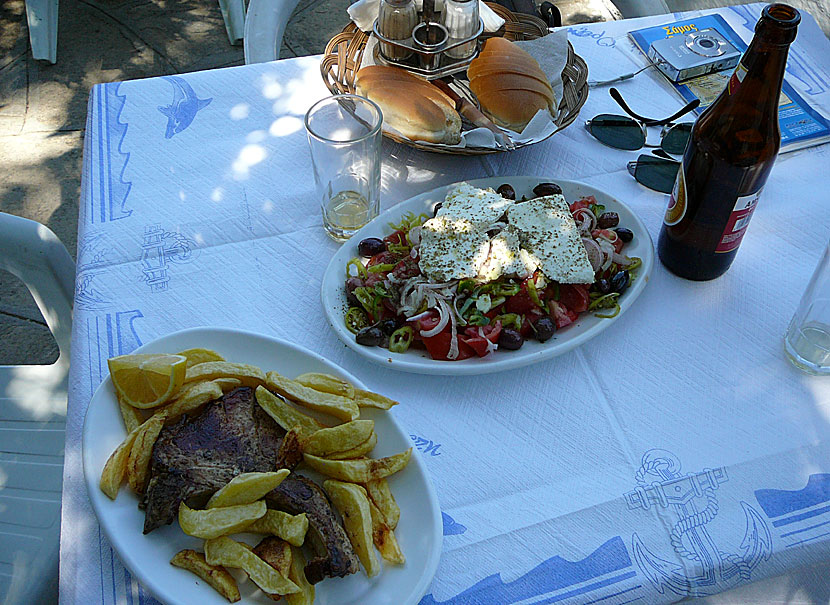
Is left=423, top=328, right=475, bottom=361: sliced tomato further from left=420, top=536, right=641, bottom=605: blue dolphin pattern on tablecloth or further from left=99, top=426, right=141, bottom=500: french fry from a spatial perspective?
left=99, top=426, right=141, bottom=500: french fry

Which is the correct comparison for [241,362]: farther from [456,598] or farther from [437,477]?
[456,598]

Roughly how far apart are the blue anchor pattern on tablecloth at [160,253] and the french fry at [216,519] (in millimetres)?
583

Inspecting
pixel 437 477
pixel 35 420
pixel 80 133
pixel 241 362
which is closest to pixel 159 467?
pixel 241 362

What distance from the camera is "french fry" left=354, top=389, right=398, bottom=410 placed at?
1011mm

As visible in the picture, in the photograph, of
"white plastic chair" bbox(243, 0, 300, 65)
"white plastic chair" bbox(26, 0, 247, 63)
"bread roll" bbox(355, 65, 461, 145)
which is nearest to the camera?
"bread roll" bbox(355, 65, 461, 145)

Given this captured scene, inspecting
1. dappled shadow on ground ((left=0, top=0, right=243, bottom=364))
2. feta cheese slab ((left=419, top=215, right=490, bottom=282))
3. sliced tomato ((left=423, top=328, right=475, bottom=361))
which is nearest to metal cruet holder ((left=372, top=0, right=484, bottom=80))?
feta cheese slab ((left=419, top=215, right=490, bottom=282))

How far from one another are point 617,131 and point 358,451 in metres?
1.08

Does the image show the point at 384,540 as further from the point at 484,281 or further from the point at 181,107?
the point at 181,107

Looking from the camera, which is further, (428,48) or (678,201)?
(428,48)

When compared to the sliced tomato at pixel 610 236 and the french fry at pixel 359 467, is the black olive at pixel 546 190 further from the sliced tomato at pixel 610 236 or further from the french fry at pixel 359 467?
the french fry at pixel 359 467

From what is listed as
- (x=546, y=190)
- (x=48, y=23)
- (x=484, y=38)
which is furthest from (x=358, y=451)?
(x=48, y=23)

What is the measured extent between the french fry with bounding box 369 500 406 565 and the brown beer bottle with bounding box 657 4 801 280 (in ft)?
2.54

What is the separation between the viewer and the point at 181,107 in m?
1.73

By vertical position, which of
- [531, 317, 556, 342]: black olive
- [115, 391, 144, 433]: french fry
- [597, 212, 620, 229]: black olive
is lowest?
[115, 391, 144, 433]: french fry
